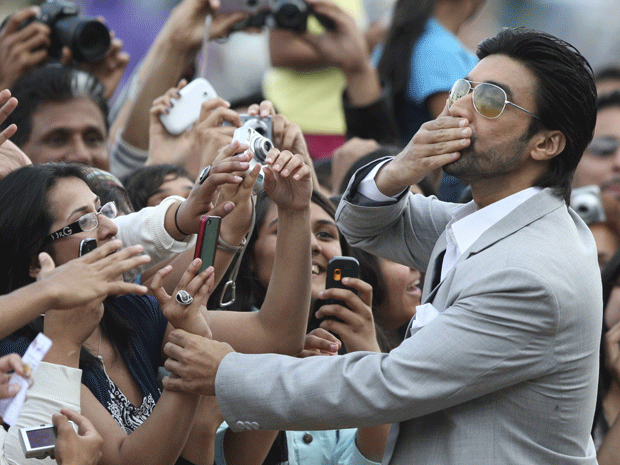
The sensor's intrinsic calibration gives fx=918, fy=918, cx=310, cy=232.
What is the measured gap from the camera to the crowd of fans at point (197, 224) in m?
2.34

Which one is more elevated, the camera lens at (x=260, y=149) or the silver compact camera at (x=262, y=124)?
the camera lens at (x=260, y=149)

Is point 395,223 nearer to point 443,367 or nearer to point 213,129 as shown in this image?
point 443,367

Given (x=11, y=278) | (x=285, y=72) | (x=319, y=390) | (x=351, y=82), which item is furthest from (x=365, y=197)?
(x=285, y=72)

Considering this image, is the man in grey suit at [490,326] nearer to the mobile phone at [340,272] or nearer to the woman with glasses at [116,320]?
the woman with glasses at [116,320]

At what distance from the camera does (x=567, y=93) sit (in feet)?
7.91

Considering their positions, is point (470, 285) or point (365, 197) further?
point (365, 197)

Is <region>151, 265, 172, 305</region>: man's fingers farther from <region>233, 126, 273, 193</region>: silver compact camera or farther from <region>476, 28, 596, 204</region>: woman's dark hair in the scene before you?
<region>476, 28, 596, 204</region>: woman's dark hair

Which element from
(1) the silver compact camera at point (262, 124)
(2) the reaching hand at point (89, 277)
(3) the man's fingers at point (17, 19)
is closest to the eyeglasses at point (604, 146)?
(1) the silver compact camera at point (262, 124)

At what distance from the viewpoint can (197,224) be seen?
2.81 m

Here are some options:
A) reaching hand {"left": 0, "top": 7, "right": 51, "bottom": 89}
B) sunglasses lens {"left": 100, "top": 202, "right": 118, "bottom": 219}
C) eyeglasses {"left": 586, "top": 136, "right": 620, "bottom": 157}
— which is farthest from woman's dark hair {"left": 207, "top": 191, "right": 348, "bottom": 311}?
eyeglasses {"left": 586, "top": 136, "right": 620, "bottom": 157}

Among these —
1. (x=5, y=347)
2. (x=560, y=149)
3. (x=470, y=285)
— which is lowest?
(x=5, y=347)

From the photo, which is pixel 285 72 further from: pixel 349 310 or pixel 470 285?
pixel 470 285

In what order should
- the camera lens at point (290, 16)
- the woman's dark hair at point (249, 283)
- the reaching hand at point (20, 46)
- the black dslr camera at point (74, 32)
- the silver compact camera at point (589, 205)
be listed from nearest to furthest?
the woman's dark hair at point (249, 283)
the reaching hand at point (20, 46)
the black dslr camera at point (74, 32)
the silver compact camera at point (589, 205)
the camera lens at point (290, 16)

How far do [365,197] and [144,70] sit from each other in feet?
7.37
